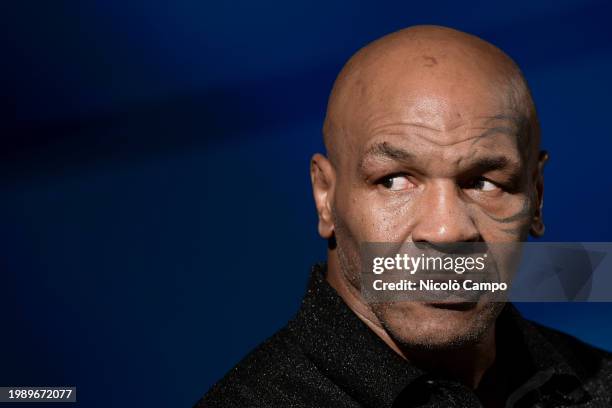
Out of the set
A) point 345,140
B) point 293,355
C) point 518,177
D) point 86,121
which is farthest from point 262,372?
point 86,121

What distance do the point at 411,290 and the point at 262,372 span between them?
15.1 inches

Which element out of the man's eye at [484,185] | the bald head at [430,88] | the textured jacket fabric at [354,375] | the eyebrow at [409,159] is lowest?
the textured jacket fabric at [354,375]

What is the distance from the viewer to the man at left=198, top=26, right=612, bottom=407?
2.24 metres

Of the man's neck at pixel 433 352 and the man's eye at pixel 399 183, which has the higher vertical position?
the man's eye at pixel 399 183

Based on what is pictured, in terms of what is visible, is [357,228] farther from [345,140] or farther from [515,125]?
[515,125]

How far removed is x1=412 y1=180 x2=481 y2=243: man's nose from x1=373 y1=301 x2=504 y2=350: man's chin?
0.46ft

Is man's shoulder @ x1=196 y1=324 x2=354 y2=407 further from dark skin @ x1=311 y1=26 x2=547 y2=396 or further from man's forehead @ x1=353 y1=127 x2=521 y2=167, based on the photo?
man's forehead @ x1=353 y1=127 x2=521 y2=167

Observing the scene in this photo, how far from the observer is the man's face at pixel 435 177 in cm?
222

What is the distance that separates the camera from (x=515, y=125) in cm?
231

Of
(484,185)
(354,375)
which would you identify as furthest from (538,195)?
(354,375)

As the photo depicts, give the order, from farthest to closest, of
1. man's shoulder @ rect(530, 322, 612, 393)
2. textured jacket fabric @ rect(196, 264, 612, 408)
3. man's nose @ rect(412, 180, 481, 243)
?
man's shoulder @ rect(530, 322, 612, 393) → textured jacket fabric @ rect(196, 264, 612, 408) → man's nose @ rect(412, 180, 481, 243)

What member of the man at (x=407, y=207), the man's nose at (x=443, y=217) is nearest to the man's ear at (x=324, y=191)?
the man at (x=407, y=207)

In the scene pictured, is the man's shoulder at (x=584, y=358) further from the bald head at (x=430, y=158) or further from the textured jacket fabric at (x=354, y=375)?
the bald head at (x=430, y=158)
